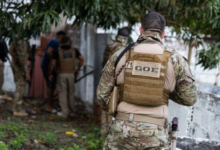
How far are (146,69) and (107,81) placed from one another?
35cm

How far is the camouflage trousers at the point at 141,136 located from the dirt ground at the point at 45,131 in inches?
82.5

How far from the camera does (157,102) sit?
3.01m

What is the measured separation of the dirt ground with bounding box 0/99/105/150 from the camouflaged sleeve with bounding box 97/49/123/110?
1.99 m

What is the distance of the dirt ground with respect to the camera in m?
5.59

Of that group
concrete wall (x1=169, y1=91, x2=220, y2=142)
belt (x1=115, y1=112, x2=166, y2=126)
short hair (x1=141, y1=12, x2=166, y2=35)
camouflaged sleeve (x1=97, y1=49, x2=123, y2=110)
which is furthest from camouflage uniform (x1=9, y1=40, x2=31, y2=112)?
belt (x1=115, y1=112, x2=166, y2=126)

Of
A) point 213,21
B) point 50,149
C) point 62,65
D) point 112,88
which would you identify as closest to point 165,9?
point 213,21

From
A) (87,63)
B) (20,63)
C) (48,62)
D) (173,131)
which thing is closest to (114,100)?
(173,131)

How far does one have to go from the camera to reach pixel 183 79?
305 cm

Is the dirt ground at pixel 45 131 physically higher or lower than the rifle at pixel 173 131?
lower

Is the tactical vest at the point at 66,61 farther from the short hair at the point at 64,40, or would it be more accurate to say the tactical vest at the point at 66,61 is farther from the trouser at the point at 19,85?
the trouser at the point at 19,85

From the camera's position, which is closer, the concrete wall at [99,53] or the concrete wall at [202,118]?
the concrete wall at [202,118]

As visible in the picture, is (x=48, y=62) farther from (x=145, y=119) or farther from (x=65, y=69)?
(x=145, y=119)

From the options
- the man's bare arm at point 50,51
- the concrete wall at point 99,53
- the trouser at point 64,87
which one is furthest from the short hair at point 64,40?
the concrete wall at point 99,53

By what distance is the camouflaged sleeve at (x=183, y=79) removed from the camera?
10.0 feet
